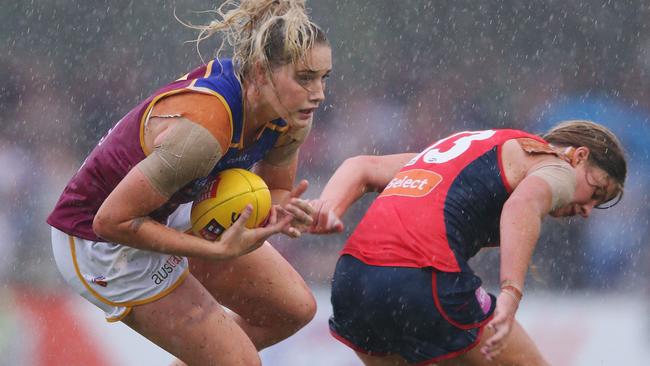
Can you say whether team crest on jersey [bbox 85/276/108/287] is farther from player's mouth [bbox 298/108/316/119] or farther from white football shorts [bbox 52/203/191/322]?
player's mouth [bbox 298/108/316/119]

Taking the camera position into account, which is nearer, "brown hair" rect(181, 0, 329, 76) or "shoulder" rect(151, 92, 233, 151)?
"shoulder" rect(151, 92, 233, 151)

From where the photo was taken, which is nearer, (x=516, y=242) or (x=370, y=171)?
(x=516, y=242)

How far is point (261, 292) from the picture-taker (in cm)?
424

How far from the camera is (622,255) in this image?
7395 millimetres

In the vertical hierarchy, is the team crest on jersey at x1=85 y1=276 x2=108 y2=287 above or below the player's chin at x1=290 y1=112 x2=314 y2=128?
below

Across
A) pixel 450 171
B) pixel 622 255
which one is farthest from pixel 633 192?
pixel 450 171

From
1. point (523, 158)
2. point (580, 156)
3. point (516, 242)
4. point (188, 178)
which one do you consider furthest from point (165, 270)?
point (580, 156)

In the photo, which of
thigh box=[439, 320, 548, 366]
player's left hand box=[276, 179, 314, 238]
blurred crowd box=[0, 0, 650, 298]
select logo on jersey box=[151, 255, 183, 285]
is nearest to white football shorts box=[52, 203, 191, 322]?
select logo on jersey box=[151, 255, 183, 285]

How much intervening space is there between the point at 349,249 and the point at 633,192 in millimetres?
4337

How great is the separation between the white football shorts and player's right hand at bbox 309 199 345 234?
53cm

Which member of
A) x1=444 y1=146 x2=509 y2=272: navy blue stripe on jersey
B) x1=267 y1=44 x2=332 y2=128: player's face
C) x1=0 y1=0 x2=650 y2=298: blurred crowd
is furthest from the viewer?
x1=0 y1=0 x2=650 y2=298: blurred crowd

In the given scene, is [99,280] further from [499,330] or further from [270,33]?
[499,330]

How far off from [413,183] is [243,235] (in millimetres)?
727

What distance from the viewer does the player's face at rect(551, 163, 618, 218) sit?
394 cm
